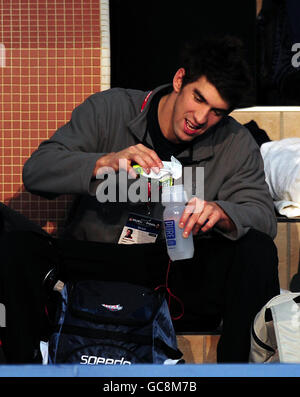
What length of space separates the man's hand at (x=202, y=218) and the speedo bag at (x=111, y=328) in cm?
22

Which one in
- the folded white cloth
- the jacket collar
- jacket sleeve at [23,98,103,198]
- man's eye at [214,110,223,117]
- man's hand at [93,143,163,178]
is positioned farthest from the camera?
the folded white cloth

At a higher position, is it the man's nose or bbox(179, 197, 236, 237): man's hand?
the man's nose

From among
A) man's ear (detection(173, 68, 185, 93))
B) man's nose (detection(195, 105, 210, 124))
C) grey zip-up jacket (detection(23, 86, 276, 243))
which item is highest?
man's ear (detection(173, 68, 185, 93))

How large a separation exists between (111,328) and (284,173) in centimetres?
123

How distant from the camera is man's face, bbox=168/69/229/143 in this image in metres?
1.93

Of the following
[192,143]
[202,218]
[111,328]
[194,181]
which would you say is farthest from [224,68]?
[111,328]

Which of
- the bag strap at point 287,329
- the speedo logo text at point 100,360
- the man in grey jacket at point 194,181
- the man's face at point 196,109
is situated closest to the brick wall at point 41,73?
the man in grey jacket at point 194,181

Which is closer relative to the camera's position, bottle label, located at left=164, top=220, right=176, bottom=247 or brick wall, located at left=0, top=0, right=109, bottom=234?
bottle label, located at left=164, top=220, right=176, bottom=247

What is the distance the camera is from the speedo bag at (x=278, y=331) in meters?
1.52

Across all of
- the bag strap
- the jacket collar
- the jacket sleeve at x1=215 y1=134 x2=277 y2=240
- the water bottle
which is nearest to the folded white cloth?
the jacket sleeve at x1=215 y1=134 x2=277 y2=240

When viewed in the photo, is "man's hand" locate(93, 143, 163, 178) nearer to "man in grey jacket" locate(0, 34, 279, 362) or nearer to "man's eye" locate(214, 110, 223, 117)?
"man in grey jacket" locate(0, 34, 279, 362)

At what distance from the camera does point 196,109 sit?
195 cm
